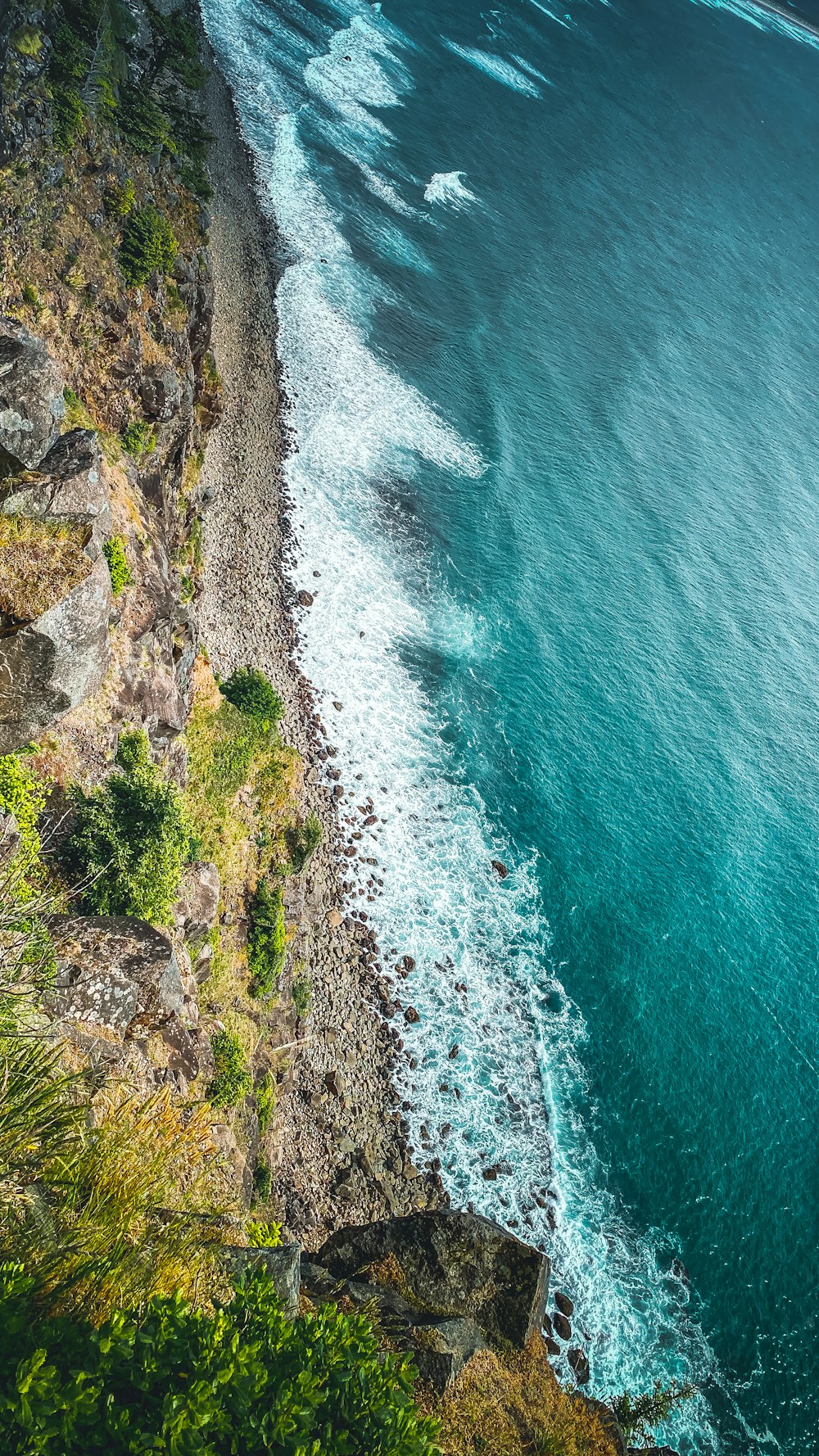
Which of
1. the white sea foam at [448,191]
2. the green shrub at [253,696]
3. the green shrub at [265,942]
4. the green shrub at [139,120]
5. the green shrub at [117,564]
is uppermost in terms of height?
the green shrub at [139,120]

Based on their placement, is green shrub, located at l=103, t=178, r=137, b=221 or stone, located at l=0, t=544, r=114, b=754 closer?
stone, located at l=0, t=544, r=114, b=754

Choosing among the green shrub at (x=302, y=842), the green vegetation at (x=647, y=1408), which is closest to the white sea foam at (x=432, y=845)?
the green vegetation at (x=647, y=1408)

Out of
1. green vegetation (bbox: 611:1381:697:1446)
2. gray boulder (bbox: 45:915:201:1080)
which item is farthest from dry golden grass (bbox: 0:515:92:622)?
green vegetation (bbox: 611:1381:697:1446)

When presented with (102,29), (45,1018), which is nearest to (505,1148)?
(45,1018)

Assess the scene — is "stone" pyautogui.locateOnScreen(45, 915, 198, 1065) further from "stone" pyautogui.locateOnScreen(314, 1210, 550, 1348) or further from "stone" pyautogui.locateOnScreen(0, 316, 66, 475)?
"stone" pyautogui.locateOnScreen(0, 316, 66, 475)

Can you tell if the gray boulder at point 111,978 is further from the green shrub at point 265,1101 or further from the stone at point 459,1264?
the green shrub at point 265,1101

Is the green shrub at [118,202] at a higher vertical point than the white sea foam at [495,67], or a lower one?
lower
